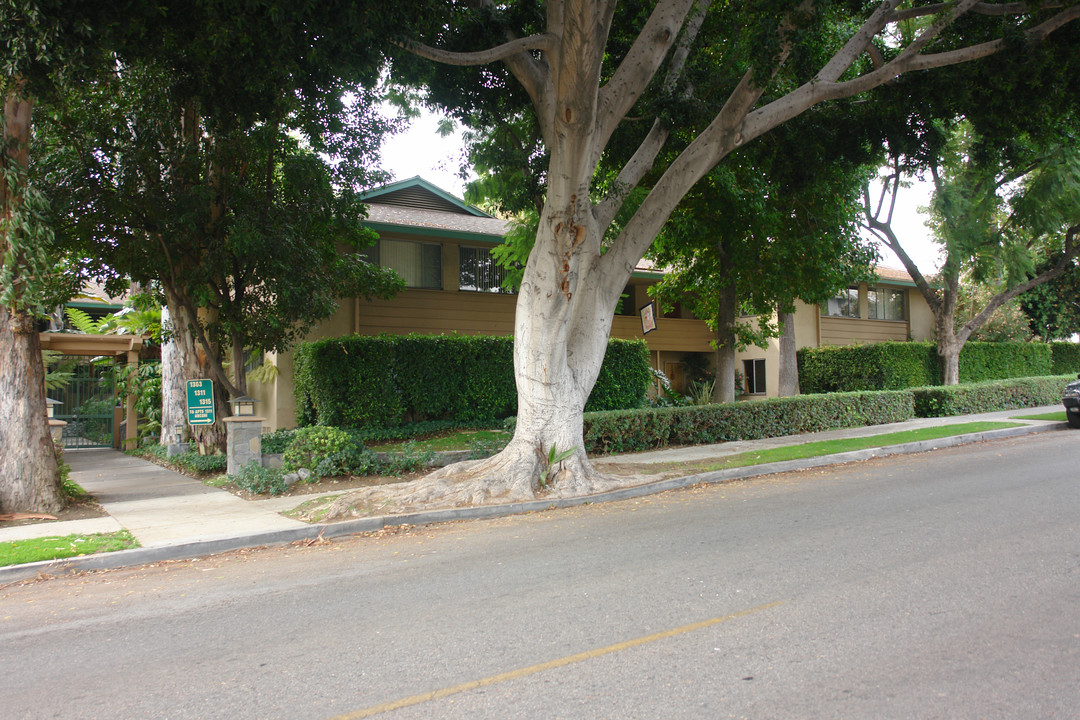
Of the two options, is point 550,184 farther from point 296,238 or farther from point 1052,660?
point 1052,660

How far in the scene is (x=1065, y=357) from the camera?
32.4m

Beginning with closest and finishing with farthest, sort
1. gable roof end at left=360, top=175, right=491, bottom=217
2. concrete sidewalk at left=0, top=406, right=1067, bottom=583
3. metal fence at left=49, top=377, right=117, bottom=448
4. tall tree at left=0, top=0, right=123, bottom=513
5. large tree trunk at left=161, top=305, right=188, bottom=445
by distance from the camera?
concrete sidewalk at left=0, top=406, right=1067, bottom=583 < tall tree at left=0, top=0, right=123, bottom=513 < large tree trunk at left=161, top=305, right=188, bottom=445 < gable roof end at left=360, top=175, right=491, bottom=217 < metal fence at left=49, top=377, right=117, bottom=448

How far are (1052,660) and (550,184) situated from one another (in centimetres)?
786

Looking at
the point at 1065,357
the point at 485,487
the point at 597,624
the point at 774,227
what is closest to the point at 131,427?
the point at 485,487

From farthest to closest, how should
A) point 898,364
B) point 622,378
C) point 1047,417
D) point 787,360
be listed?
point 898,364 → point 787,360 → point 622,378 → point 1047,417

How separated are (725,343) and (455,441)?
24.7ft

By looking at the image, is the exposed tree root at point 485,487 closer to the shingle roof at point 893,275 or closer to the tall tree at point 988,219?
the tall tree at point 988,219

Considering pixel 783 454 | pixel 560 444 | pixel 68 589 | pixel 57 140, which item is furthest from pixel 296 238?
pixel 783 454

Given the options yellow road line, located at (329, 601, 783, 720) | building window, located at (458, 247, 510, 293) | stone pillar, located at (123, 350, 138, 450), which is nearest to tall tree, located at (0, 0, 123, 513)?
yellow road line, located at (329, 601, 783, 720)

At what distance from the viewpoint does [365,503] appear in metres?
9.10

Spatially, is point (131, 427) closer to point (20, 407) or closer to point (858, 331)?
point (20, 407)

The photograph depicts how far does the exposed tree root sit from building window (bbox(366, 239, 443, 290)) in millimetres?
10047

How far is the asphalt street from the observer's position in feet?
11.9

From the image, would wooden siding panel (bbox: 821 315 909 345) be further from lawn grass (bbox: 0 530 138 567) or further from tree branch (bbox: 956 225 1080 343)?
lawn grass (bbox: 0 530 138 567)
